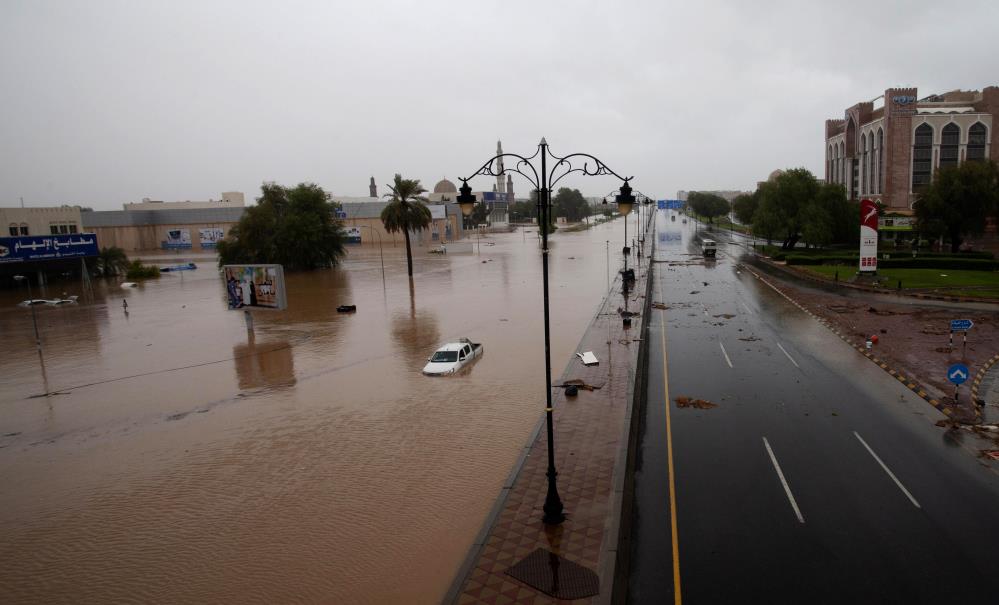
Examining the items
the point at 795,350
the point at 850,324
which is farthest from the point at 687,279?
the point at 795,350

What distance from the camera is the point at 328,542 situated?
11594mm

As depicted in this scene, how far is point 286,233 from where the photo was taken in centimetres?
6656

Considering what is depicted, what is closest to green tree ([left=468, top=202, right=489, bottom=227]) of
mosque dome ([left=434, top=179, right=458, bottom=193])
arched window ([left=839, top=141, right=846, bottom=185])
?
mosque dome ([left=434, top=179, right=458, bottom=193])

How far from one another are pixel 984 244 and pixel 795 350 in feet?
201

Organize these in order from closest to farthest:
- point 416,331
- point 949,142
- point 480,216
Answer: point 416,331
point 949,142
point 480,216

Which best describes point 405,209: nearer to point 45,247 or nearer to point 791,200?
point 45,247

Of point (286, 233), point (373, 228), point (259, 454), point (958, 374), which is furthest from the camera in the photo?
point (373, 228)

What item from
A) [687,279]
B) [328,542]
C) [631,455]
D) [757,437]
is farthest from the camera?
[687,279]

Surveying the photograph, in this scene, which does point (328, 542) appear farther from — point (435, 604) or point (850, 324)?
point (850, 324)

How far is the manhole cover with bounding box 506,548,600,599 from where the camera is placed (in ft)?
30.9

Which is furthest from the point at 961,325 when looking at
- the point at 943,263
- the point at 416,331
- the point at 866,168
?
the point at 866,168

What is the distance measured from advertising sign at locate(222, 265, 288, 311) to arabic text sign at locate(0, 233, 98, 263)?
35.9m

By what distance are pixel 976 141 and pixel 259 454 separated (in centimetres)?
10078

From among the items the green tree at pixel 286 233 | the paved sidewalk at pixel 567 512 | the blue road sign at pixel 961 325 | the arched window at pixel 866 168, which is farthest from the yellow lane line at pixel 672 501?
the arched window at pixel 866 168
